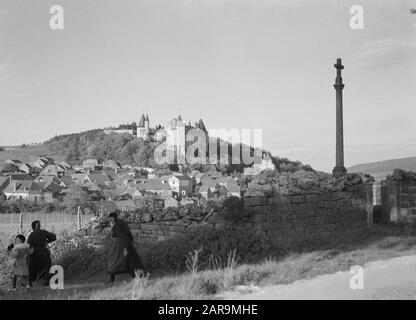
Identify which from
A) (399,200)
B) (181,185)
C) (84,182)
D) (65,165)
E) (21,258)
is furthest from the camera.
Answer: (65,165)

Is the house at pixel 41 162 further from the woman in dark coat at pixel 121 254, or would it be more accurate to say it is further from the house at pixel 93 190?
the woman in dark coat at pixel 121 254

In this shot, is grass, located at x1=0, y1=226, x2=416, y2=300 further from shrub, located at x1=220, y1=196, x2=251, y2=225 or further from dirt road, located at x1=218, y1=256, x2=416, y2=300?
shrub, located at x1=220, y1=196, x2=251, y2=225

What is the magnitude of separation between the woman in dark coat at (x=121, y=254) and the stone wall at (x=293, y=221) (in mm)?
1995

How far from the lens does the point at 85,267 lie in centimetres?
1120

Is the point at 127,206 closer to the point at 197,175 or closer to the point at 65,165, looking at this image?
the point at 197,175

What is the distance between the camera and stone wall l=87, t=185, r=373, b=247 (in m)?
11.2

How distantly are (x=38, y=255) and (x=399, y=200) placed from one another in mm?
9644

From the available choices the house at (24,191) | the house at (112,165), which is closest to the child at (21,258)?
the house at (24,191)

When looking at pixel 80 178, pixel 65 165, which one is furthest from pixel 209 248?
pixel 65 165

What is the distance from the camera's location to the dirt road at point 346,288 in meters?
6.41

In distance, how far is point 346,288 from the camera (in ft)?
22.3

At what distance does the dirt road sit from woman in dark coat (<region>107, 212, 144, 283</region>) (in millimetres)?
2873
